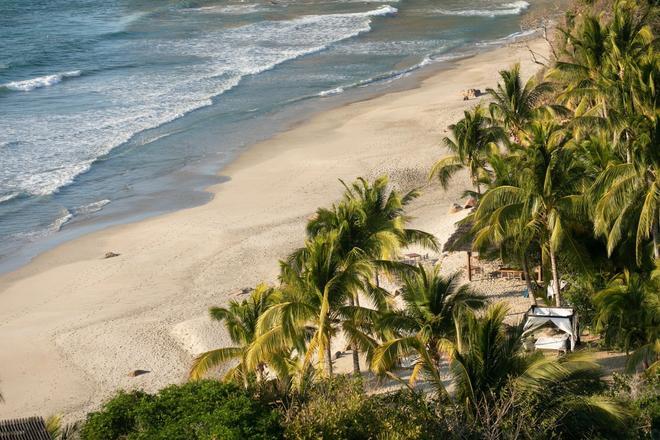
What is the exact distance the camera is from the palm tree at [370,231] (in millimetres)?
18766

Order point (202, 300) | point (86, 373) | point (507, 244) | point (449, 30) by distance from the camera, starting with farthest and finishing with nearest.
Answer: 1. point (449, 30)
2. point (202, 300)
3. point (86, 373)
4. point (507, 244)

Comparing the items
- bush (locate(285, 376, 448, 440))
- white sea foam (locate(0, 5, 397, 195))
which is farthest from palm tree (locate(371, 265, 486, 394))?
white sea foam (locate(0, 5, 397, 195))

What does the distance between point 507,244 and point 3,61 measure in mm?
45676

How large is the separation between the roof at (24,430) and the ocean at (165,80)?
1699 centimetres

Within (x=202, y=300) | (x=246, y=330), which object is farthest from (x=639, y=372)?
(x=202, y=300)

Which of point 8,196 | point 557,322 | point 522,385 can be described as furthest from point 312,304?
point 8,196

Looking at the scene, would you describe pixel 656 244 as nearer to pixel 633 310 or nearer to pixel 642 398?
pixel 633 310

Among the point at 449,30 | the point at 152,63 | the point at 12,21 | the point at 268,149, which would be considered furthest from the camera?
the point at 12,21

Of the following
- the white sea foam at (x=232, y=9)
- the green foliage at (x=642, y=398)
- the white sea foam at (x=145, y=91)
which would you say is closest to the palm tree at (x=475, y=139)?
the green foliage at (x=642, y=398)

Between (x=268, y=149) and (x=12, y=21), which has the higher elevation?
(x=12, y=21)

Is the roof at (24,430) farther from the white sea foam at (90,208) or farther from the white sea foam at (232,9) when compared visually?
the white sea foam at (232,9)

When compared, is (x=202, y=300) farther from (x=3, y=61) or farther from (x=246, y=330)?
(x=3, y=61)

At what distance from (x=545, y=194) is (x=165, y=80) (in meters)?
37.8

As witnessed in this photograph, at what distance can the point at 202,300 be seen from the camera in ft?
87.8
